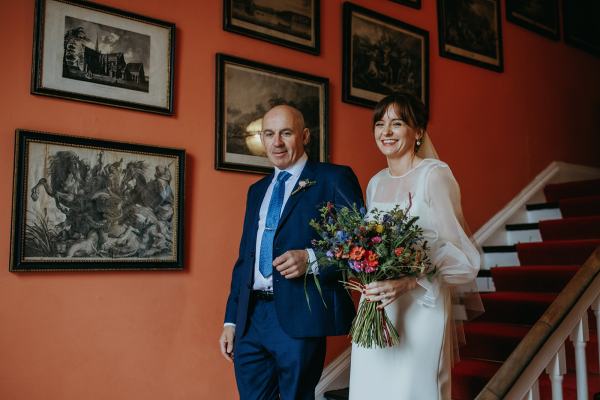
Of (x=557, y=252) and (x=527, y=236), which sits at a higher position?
(x=527, y=236)

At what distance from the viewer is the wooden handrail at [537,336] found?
1953 millimetres

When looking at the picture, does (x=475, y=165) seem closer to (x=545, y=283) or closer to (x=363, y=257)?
(x=545, y=283)

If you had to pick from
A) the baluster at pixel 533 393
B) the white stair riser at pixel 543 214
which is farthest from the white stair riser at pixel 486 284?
the baluster at pixel 533 393

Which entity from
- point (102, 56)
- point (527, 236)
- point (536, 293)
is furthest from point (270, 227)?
point (527, 236)

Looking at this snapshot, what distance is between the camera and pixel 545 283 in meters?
4.17

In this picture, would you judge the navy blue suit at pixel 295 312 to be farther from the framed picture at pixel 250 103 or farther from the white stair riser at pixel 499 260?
the white stair riser at pixel 499 260

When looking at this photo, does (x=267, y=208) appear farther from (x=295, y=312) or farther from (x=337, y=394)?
(x=337, y=394)

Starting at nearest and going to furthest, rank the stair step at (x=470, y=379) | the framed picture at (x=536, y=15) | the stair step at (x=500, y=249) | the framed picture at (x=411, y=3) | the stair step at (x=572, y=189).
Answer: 1. the stair step at (x=470, y=379)
2. the framed picture at (x=411, y=3)
3. the stair step at (x=500, y=249)
4. the stair step at (x=572, y=189)
5. the framed picture at (x=536, y=15)

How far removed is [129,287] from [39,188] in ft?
2.23

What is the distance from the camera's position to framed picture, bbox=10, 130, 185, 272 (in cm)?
271

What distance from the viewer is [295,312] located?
7.48ft

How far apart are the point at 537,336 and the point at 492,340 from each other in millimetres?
1567

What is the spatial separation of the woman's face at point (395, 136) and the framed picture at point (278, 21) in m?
1.58

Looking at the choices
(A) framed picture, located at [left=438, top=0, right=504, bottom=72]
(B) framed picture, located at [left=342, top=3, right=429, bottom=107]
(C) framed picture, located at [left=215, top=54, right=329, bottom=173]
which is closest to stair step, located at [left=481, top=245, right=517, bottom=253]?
(B) framed picture, located at [left=342, top=3, right=429, bottom=107]
